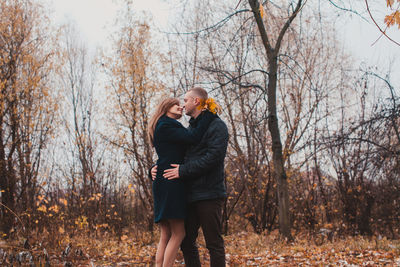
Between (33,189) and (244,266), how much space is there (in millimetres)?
5155

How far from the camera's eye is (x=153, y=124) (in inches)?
119

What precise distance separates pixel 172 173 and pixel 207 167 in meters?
0.28

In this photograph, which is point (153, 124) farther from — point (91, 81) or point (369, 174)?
point (91, 81)

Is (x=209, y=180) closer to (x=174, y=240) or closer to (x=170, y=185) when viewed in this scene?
(x=170, y=185)

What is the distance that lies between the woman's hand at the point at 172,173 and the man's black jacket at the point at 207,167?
0.04m

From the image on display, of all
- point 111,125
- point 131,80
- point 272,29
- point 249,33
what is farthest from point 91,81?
point 249,33

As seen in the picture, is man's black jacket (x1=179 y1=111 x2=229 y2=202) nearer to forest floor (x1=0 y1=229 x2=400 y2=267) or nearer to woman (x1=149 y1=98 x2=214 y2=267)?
woman (x1=149 y1=98 x2=214 y2=267)

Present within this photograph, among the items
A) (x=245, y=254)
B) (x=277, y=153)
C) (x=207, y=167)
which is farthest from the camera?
(x=277, y=153)

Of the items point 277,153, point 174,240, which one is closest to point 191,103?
point 174,240

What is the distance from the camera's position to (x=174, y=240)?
279 centimetres

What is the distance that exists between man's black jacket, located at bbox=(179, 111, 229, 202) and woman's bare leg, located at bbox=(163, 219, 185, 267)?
217 millimetres

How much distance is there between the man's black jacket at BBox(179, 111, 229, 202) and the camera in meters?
2.69

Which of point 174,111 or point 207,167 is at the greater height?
point 174,111

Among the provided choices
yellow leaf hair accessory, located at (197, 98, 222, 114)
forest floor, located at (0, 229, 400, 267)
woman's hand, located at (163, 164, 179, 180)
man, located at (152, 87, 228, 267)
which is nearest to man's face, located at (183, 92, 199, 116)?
yellow leaf hair accessory, located at (197, 98, 222, 114)
